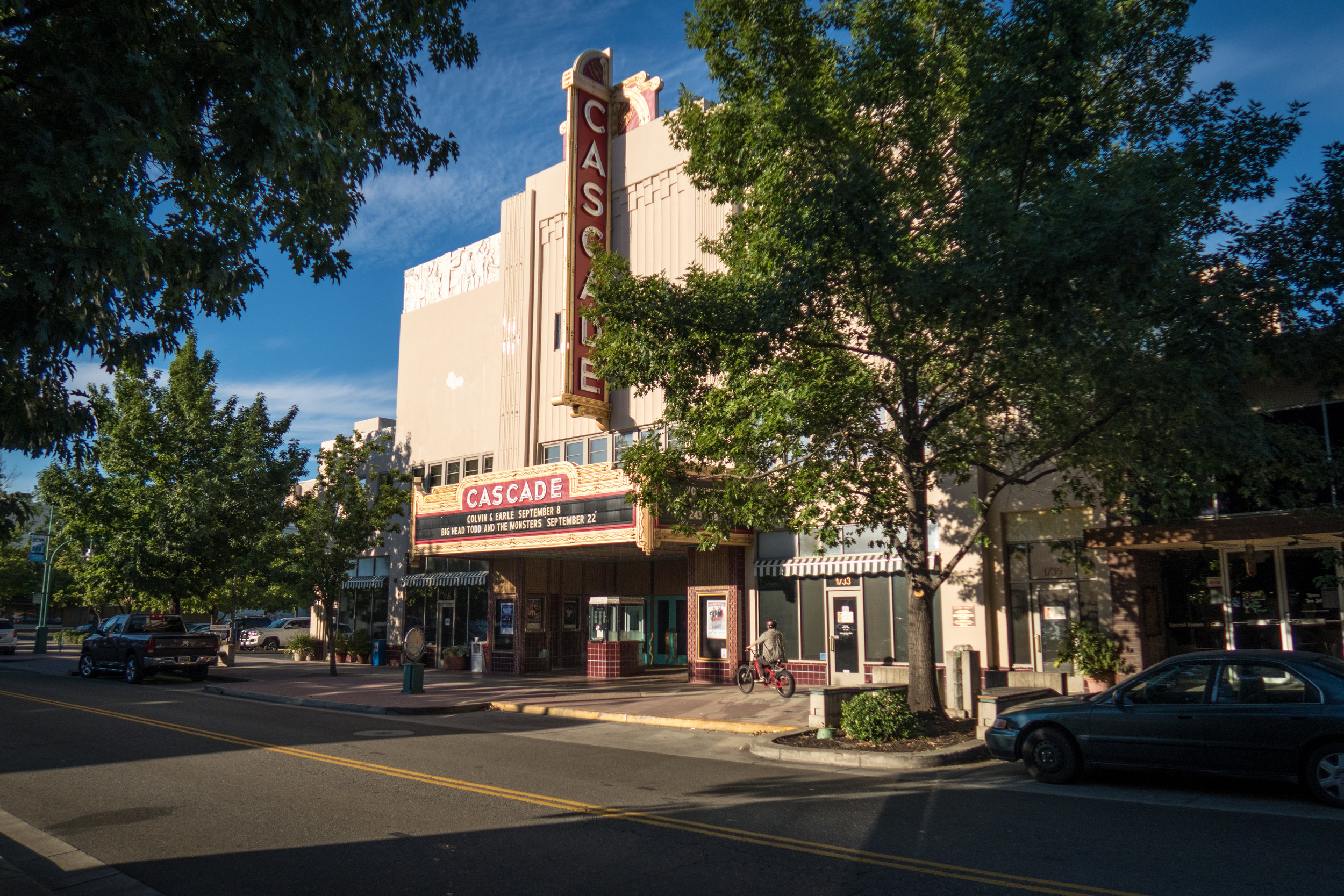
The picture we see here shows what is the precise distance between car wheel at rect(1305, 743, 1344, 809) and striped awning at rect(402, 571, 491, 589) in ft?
76.2

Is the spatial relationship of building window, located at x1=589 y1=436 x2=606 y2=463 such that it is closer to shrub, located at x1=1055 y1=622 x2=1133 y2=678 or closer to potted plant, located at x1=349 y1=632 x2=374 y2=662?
potted plant, located at x1=349 y1=632 x2=374 y2=662

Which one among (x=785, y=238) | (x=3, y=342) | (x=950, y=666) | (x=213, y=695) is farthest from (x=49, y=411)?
(x=213, y=695)

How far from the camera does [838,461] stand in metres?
14.7

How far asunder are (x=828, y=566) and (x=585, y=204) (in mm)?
12605

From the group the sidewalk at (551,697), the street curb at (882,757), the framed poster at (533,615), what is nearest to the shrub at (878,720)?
the street curb at (882,757)

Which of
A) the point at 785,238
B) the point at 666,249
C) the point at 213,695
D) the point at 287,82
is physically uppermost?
the point at 666,249

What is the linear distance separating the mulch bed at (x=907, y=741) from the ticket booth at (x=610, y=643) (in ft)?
37.8

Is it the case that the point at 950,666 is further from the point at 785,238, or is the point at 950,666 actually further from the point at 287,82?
the point at 287,82

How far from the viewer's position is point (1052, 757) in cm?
1046

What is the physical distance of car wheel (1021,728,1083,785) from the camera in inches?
406

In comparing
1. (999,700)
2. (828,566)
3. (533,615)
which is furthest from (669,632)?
(999,700)

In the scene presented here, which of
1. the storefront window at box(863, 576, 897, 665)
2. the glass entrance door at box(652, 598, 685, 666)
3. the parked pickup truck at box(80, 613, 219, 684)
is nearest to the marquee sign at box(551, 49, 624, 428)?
the glass entrance door at box(652, 598, 685, 666)

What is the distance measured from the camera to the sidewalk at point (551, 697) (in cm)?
1695

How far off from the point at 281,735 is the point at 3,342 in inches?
376
